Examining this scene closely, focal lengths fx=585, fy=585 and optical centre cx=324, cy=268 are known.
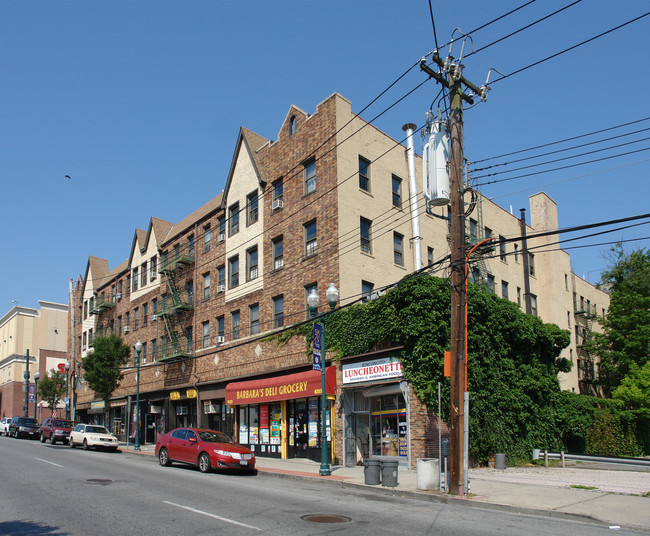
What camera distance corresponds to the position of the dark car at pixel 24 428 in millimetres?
43938

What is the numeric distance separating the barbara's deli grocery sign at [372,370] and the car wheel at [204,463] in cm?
614

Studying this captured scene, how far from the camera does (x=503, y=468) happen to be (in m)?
20.0

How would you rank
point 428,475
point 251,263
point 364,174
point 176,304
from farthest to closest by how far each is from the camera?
point 176,304, point 251,263, point 364,174, point 428,475

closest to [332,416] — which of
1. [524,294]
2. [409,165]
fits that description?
[409,165]

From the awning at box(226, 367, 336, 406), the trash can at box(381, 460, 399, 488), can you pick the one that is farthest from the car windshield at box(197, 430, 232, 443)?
the trash can at box(381, 460, 399, 488)

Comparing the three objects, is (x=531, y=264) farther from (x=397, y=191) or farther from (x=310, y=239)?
(x=310, y=239)

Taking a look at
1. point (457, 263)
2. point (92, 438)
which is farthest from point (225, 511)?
point (92, 438)

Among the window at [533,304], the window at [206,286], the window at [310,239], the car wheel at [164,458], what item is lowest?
the car wheel at [164,458]

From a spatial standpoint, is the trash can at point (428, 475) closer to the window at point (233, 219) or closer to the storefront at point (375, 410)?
the storefront at point (375, 410)

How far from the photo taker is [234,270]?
105 feet

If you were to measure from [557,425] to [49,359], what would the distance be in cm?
7168

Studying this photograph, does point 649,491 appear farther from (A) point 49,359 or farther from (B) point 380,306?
(A) point 49,359

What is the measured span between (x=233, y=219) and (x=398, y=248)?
999 cm

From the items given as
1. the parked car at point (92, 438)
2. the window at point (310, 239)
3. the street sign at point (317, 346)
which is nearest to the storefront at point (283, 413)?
the street sign at point (317, 346)
